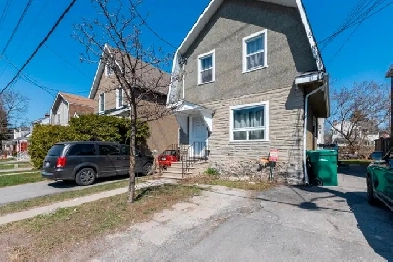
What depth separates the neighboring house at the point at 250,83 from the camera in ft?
28.0

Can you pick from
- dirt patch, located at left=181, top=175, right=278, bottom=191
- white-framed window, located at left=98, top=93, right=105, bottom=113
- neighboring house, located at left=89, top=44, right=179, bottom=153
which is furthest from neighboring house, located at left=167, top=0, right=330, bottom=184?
white-framed window, located at left=98, top=93, right=105, bottom=113

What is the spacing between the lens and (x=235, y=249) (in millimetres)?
3660

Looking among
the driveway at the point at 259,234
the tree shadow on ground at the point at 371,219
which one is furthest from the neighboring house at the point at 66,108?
the tree shadow on ground at the point at 371,219

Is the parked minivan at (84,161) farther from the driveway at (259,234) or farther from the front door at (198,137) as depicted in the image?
the driveway at (259,234)

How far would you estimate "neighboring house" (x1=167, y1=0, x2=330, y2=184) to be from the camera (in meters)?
8.55

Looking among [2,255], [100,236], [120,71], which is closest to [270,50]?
[120,71]

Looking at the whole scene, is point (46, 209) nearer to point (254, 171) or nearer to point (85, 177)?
point (85, 177)

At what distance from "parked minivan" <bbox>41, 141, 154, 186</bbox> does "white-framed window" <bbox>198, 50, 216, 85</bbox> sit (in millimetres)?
4989

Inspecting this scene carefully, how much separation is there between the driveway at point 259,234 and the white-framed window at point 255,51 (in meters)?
5.80

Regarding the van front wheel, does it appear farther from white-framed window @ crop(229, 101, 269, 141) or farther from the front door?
white-framed window @ crop(229, 101, 269, 141)

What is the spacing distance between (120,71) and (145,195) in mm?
3572

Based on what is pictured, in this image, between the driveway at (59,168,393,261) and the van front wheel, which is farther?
the van front wheel

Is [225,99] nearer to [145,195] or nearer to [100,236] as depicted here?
[145,195]

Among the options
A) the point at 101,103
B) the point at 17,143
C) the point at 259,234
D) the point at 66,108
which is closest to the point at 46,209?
the point at 259,234
